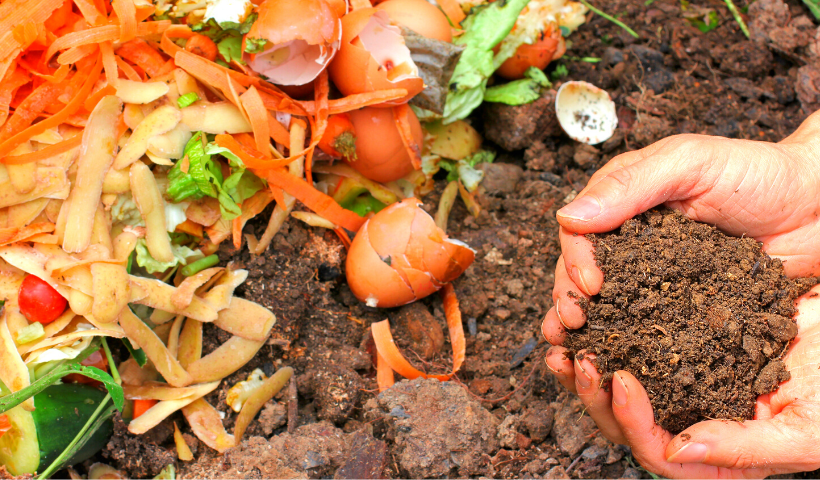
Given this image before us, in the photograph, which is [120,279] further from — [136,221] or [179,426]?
[179,426]

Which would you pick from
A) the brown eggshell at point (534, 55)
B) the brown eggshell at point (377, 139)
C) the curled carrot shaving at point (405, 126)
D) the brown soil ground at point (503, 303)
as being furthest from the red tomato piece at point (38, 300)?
the brown eggshell at point (534, 55)

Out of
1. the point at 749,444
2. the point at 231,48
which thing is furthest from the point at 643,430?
the point at 231,48

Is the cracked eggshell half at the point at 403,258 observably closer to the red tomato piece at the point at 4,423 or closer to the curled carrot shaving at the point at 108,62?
Answer: the curled carrot shaving at the point at 108,62

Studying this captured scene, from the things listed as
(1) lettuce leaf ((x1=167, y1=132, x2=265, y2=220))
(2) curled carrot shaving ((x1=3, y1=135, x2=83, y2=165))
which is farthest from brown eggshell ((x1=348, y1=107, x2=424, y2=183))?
(2) curled carrot shaving ((x1=3, y1=135, x2=83, y2=165))

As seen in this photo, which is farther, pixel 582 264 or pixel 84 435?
pixel 84 435

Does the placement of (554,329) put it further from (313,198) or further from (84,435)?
(84,435)

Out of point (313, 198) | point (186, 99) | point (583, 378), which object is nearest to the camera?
point (583, 378)

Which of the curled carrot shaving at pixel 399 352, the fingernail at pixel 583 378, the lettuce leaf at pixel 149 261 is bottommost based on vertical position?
the curled carrot shaving at pixel 399 352

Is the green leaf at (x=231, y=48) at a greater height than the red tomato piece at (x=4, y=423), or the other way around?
the green leaf at (x=231, y=48)
